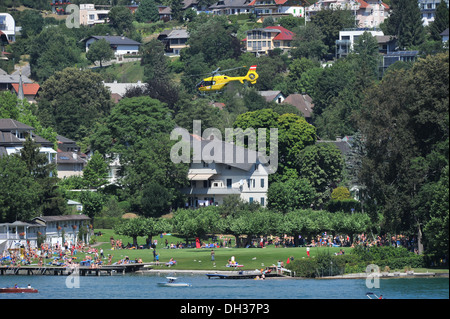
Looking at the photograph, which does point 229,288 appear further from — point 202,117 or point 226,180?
point 202,117

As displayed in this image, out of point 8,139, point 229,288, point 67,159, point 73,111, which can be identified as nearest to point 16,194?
point 8,139

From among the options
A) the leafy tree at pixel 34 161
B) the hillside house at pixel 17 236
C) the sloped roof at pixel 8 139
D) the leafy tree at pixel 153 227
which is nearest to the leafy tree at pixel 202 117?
the sloped roof at pixel 8 139

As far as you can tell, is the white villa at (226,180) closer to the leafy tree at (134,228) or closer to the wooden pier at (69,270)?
the leafy tree at (134,228)

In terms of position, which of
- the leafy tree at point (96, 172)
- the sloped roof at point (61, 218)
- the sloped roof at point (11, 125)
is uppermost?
the sloped roof at point (11, 125)

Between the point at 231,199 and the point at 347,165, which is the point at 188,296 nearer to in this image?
the point at 231,199

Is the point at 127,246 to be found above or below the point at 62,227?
below

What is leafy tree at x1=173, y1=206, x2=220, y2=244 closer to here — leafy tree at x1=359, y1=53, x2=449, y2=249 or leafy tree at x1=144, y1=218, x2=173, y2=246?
leafy tree at x1=144, y1=218, x2=173, y2=246
